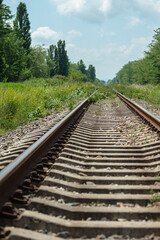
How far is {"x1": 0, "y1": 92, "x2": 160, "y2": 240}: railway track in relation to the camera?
1.68 m

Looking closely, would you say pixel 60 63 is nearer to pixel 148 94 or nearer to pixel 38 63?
pixel 38 63

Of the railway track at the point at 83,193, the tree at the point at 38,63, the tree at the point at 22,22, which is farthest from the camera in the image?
the tree at the point at 38,63

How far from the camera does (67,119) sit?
16.7 feet

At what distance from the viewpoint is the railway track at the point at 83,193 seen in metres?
1.68

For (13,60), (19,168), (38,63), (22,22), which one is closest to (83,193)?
(19,168)

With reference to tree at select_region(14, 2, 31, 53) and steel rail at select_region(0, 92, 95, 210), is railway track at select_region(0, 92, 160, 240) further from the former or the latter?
tree at select_region(14, 2, 31, 53)

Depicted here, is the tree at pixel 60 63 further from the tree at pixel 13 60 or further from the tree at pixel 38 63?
the tree at pixel 13 60

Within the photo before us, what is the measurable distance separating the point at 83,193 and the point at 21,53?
141 feet

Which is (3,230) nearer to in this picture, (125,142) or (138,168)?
(138,168)

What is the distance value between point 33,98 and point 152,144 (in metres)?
4.82

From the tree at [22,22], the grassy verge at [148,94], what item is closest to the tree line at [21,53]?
the tree at [22,22]

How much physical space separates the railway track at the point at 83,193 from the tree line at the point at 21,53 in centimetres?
1059

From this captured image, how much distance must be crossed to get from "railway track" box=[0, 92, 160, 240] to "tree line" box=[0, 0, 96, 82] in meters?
10.6

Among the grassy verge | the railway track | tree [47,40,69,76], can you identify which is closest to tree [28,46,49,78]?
tree [47,40,69,76]
